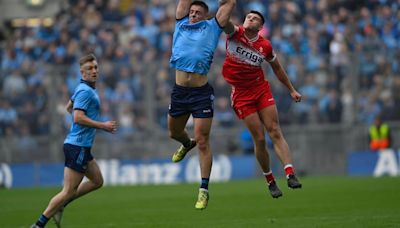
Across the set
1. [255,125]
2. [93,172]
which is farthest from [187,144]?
[93,172]

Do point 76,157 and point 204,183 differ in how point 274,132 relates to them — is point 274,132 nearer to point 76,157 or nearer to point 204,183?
point 204,183

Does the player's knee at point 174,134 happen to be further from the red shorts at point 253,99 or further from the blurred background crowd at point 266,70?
the blurred background crowd at point 266,70

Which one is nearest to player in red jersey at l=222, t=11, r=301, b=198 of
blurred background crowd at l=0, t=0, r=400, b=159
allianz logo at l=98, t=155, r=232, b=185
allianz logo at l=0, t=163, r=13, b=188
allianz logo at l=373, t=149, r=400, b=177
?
allianz logo at l=373, t=149, r=400, b=177

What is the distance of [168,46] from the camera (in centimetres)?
3147

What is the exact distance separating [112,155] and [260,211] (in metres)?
13.4

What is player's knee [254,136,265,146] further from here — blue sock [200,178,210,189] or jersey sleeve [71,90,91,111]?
jersey sleeve [71,90,91,111]

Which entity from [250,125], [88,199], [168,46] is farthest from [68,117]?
[250,125]

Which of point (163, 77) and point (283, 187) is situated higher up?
point (163, 77)

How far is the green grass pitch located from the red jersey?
215cm

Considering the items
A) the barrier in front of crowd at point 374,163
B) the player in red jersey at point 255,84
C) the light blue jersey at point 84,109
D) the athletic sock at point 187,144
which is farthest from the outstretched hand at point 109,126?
the barrier in front of crowd at point 374,163

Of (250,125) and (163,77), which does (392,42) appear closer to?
(163,77)

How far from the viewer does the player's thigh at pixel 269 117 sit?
52.5 feet

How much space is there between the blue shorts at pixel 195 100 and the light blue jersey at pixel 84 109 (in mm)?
1263

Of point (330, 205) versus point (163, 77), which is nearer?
point (330, 205)
